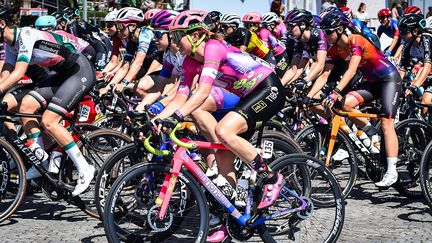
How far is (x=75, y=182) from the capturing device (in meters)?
7.56

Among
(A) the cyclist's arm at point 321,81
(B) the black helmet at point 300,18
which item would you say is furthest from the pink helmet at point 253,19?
(A) the cyclist's arm at point 321,81

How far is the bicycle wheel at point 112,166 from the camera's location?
6.70 meters

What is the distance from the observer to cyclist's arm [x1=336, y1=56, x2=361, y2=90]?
8227 mm

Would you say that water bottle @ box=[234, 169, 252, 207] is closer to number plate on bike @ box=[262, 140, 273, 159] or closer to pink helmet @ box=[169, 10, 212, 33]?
number plate on bike @ box=[262, 140, 273, 159]

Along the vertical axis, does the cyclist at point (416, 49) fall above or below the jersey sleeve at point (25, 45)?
below

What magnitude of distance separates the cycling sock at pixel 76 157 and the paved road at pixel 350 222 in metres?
0.55

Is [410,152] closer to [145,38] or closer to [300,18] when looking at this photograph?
[300,18]

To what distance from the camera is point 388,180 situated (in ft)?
27.2

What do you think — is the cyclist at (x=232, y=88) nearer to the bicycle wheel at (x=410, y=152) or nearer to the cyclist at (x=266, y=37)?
the bicycle wheel at (x=410, y=152)

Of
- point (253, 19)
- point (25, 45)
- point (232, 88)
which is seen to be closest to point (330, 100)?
point (232, 88)

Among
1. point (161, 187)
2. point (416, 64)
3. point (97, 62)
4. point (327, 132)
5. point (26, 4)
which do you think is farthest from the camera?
point (26, 4)

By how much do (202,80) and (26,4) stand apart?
15.6 m

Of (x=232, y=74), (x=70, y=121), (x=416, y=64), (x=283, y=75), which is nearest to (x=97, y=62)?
(x=283, y=75)

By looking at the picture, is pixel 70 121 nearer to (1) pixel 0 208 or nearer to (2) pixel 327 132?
(1) pixel 0 208
